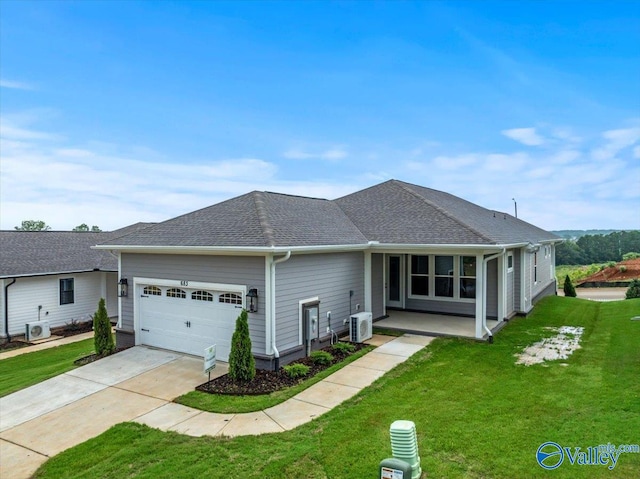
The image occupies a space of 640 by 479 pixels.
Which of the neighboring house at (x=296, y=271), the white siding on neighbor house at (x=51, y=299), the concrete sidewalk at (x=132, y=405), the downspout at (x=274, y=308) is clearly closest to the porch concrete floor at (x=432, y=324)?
the neighboring house at (x=296, y=271)

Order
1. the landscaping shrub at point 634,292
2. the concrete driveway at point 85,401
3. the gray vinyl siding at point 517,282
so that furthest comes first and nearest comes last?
the landscaping shrub at point 634,292
the gray vinyl siding at point 517,282
the concrete driveway at point 85,401

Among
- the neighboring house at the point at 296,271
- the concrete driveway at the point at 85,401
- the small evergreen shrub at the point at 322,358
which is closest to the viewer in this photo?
the concrete driveway at the point at 85,401

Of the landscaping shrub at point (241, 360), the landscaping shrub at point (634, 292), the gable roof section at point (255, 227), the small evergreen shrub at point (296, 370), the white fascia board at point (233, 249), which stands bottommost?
the landscaping shrub at point (634, 292)

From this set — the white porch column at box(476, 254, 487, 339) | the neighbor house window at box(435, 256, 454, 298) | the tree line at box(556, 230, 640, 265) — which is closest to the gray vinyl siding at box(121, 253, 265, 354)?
the white porch column at box(476, 254, 487, 339)

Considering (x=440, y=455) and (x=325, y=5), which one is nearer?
(x=440, y=455)

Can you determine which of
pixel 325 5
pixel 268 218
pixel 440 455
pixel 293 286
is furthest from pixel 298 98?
pixel 440 455

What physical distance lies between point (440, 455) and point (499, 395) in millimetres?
2471

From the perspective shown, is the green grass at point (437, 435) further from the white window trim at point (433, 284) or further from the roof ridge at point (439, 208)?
the white window trim at point (433, 284)

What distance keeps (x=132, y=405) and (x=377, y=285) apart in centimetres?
773

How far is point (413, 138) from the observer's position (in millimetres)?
21703

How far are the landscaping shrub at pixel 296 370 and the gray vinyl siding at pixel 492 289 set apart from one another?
23.6 feet

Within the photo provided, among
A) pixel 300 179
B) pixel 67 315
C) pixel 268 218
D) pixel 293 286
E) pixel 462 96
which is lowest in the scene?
pixel 67 315

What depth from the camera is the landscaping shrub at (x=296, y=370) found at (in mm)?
8123

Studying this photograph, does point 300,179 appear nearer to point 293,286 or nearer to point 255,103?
point 255,103
